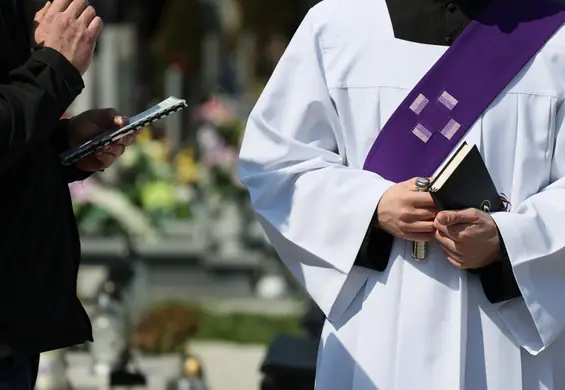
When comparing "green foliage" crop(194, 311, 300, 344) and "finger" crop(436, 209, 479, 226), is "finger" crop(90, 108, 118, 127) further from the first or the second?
"green foliage" crop(194, 311, 300, 344)

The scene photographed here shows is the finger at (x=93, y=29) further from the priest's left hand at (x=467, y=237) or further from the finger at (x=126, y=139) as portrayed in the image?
the priest's left hand at (x=467, y=237)

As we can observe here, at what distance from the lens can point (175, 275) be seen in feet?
32.1

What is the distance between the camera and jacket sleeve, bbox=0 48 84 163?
7.52 ft

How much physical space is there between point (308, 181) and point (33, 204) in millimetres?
702

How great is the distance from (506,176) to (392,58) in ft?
1.29

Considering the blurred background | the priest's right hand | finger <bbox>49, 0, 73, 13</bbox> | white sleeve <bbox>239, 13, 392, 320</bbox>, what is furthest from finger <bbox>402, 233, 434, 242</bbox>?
the blurred background

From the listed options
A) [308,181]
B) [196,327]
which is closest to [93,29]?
[308,181]

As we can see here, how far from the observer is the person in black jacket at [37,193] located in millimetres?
2340

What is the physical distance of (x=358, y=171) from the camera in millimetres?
2748

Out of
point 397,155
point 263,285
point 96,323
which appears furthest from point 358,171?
point 263,285

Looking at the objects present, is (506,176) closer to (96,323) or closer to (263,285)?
(96,323)

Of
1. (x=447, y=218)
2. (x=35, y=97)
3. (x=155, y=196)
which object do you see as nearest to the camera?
(x=35, y=97)

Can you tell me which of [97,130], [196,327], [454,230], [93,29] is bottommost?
[196,327]

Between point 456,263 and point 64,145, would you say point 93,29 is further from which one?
point 456,263
